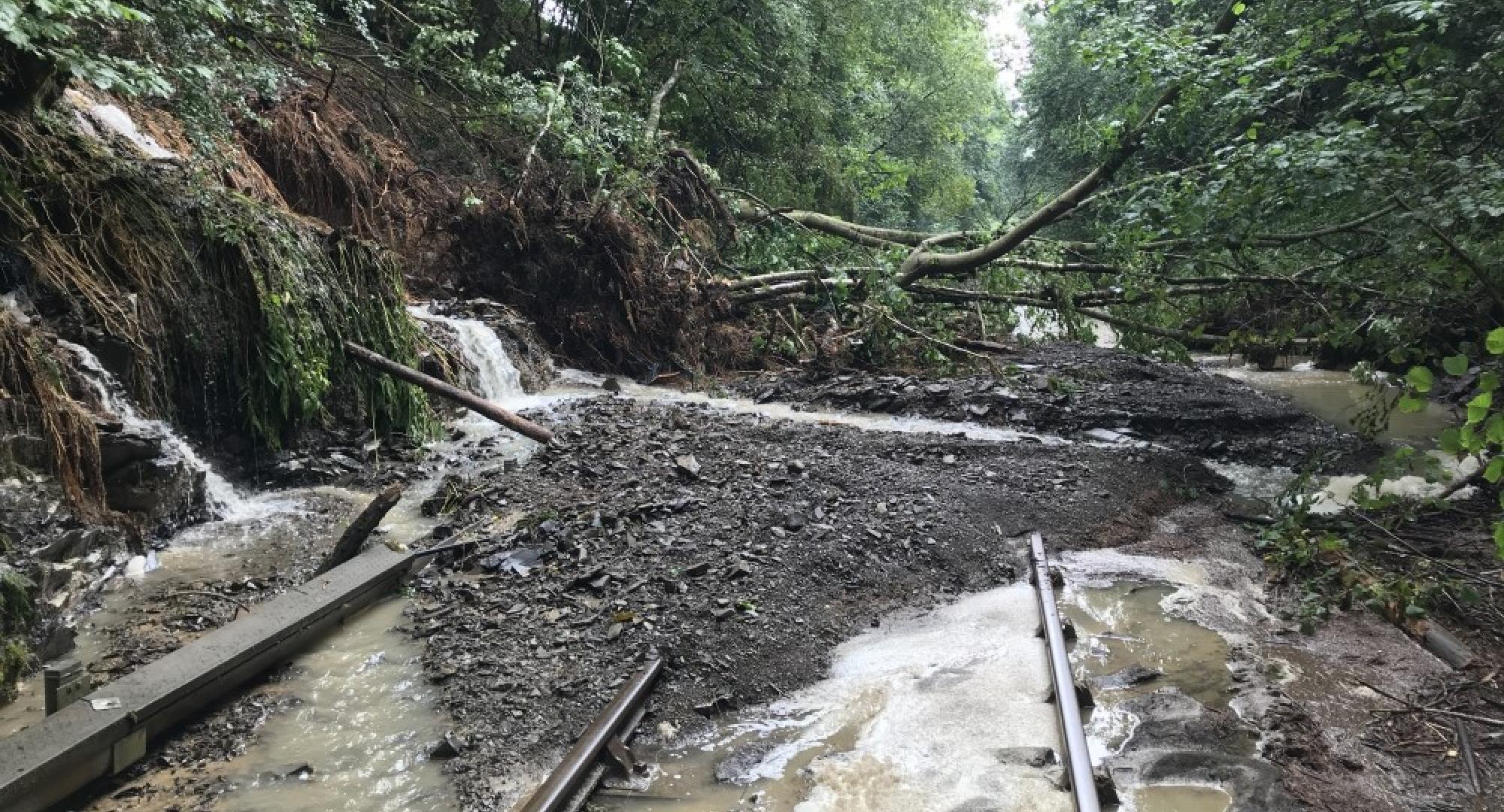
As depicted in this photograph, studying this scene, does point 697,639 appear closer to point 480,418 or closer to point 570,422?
point 570,422

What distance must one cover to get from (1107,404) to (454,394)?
7503 millimetres

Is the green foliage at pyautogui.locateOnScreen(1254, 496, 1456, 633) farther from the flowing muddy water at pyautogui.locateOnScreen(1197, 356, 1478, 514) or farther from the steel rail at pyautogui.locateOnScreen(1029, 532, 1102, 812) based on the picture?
the steel rail at pyautogui.locateOnScreen(1029, 532, 1102, 812)

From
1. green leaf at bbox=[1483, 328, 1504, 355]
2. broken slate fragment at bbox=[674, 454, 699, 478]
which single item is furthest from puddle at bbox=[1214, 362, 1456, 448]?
green leaf at bbox=[1483, 328, 1504, 355]

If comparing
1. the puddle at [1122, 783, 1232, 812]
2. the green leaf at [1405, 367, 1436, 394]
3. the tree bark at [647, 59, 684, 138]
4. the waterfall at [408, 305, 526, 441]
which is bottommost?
the puddle at [1122, 783, 1232, 812]

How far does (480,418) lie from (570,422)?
4.38 ft

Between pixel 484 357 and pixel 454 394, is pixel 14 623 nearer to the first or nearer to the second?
pixel 454 394

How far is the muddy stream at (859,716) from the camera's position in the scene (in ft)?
10.2

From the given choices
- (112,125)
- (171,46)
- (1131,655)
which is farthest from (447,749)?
(112,125)

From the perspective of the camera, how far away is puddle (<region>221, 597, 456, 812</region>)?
3.15m

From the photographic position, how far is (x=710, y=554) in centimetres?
519

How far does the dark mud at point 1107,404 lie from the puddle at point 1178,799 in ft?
18.7

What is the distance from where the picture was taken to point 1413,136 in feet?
19.4

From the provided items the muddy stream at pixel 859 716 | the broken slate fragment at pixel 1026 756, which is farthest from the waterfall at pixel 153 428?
the broken slate fragment at pixel 1026 756

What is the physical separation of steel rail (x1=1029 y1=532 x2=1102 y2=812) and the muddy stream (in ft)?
0.37
